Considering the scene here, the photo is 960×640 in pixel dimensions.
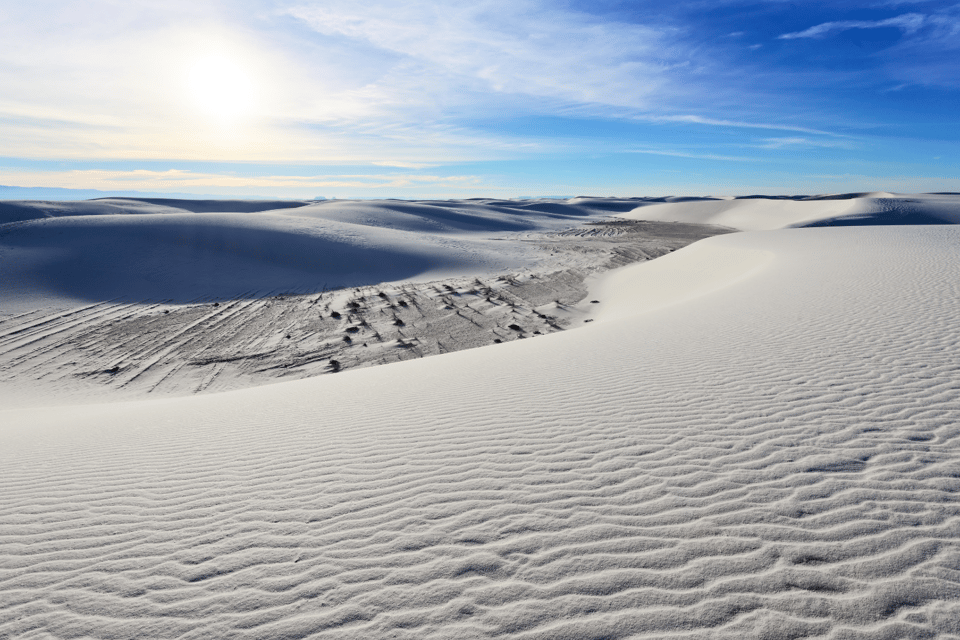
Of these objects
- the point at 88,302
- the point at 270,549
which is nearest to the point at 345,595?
the point at 270,549

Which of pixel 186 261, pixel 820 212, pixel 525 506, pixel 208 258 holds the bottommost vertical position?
pixel 525 506

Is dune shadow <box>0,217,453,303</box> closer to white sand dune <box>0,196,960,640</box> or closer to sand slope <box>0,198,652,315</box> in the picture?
sand slope <box>0,198,652,315</box>

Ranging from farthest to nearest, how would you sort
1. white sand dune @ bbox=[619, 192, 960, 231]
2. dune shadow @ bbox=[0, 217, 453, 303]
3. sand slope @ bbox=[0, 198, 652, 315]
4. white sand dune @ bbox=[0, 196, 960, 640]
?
1. white sand dune @ bbox=[619, 192, 960, 231]
2. dune shadow @ bbox=[0, 217, 453, 303]
3. sand slope @ bbox=[0, 198, 652, 315]
4. white sand dune @ bbox=[0, 196, 960, 640]

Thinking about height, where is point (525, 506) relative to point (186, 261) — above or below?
below

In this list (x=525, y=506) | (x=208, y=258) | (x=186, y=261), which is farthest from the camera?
(x=208, y=258)

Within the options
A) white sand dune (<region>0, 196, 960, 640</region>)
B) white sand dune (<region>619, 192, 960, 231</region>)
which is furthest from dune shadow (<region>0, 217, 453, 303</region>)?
white sand dune (<region>619, 192, 960, 231</region>)

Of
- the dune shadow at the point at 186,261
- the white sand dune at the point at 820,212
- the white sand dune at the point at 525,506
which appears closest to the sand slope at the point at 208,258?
the dune shadow at the point at 186,261

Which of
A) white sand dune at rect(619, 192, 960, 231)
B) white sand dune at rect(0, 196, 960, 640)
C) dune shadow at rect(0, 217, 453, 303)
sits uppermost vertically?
white sand dune at rect(619, 192, 960, 231)

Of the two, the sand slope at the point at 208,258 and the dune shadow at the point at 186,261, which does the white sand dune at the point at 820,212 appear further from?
the dune shadow at the point at 186,261

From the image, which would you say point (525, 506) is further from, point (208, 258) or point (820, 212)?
point (820, 212)

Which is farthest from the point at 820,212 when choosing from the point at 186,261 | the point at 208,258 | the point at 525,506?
the point at 525,506
